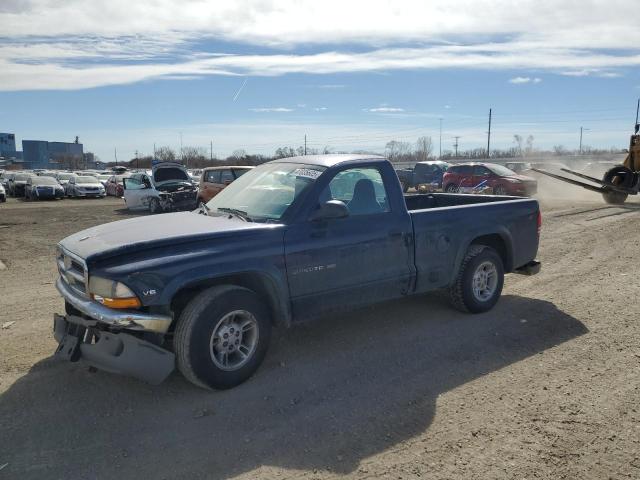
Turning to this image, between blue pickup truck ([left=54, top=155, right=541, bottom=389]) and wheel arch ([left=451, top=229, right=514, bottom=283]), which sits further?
wheel arch ([left=451, top=229, right=514, bottom=283])

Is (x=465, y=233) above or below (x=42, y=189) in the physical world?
above

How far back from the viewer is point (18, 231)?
1462 centimetres

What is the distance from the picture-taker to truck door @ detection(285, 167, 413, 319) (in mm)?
4480

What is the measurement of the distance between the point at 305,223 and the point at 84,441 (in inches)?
91.0

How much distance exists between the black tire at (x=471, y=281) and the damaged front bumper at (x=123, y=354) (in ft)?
11.0

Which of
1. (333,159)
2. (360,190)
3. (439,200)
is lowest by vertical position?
(439,200)

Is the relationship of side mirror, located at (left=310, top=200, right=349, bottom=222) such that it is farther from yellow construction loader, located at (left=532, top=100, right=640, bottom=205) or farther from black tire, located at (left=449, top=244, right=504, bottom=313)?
yellow construction loader, located at (left=532, top=100, right=640, bottom=205)

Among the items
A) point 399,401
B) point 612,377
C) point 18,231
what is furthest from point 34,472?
point 18,231

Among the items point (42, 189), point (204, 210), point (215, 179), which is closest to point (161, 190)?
point (215, 179)

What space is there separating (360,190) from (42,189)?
29933 mm

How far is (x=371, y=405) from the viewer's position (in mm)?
3918

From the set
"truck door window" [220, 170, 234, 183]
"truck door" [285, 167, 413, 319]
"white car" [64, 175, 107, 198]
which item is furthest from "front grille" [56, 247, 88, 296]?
"white car" [64, 175, 107, 198]

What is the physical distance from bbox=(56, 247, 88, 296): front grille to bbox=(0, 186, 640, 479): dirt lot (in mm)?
806

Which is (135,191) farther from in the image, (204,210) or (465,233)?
(465,233)
